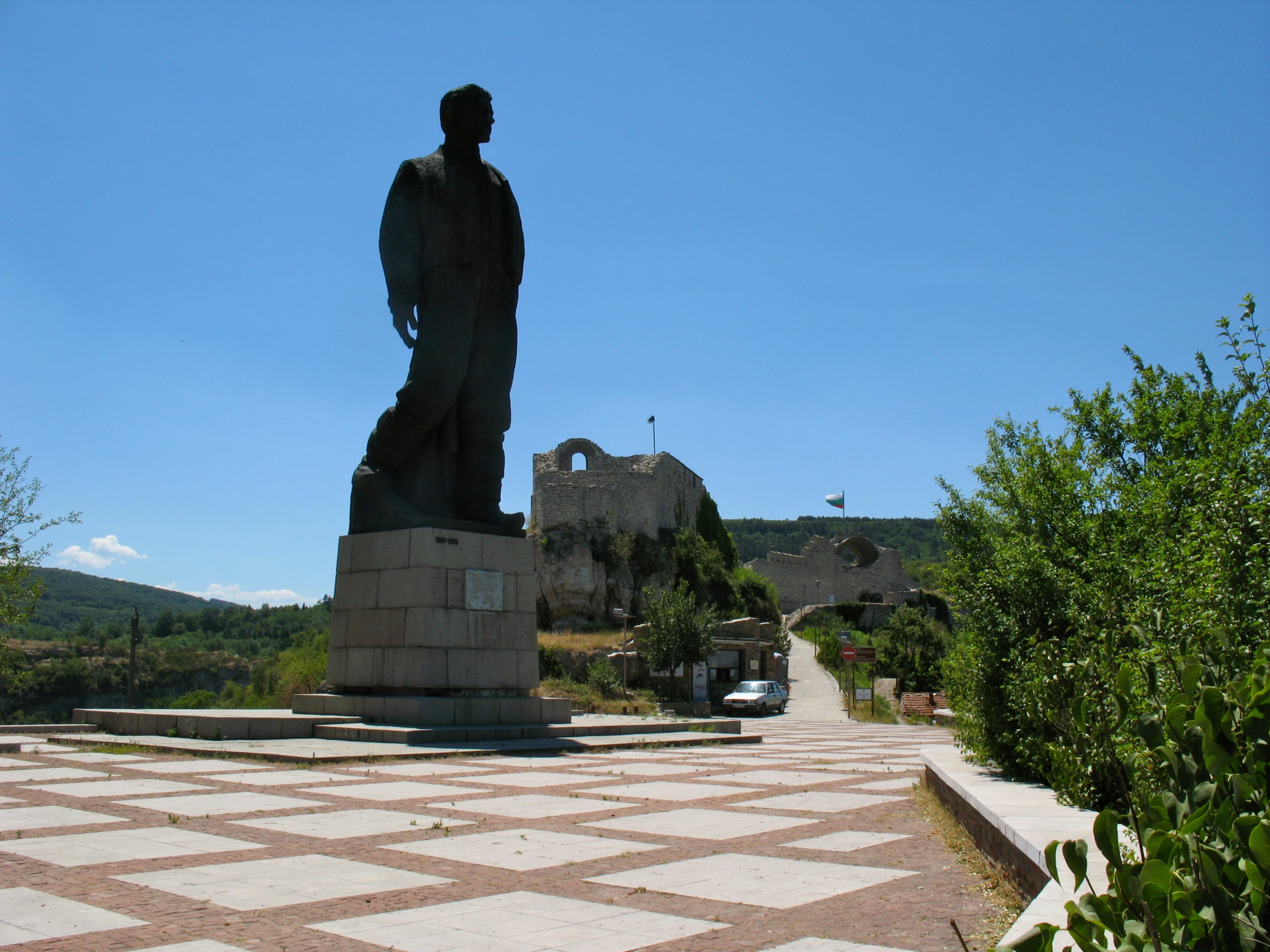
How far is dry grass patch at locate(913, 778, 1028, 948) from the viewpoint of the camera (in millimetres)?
3125

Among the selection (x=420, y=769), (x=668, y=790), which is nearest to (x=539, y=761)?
(x=420, y=769)

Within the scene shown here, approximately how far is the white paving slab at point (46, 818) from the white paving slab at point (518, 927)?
236 cm

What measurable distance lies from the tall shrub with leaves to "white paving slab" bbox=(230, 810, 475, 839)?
9.70 feet

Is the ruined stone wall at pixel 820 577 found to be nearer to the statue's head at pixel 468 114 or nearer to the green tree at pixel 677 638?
the green tree at pixel 677 638

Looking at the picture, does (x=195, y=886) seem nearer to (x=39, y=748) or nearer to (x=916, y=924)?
(x=916, y=924)

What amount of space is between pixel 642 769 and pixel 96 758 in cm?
422

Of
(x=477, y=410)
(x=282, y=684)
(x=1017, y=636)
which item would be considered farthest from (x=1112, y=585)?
(x=282, y=684)

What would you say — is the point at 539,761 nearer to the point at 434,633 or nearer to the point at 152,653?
the point at 434,633

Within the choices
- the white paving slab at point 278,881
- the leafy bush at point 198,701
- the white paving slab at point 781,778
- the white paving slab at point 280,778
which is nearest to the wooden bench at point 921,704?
the leafy bush at point 198,701

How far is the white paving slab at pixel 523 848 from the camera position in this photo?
4090mm

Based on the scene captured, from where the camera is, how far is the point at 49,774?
21.9 feet

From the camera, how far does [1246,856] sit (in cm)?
141

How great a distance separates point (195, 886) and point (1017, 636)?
4453 mm

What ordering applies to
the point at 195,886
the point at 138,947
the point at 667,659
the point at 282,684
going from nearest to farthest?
the point at 138,947 < the point at 195,886 < the point at 282,684 < the point at 667,659
